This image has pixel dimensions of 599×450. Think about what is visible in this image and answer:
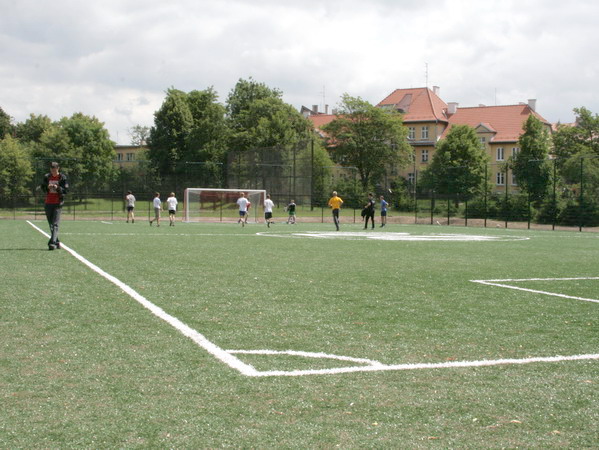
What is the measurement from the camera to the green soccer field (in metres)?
3.48

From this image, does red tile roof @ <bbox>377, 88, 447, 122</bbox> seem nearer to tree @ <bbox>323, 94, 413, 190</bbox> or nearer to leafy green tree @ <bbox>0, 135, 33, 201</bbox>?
tree @ <bbox>323, 94, 413, 190</bbox>

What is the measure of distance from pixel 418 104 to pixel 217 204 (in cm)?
5690

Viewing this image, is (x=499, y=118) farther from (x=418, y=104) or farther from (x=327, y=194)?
(x=327, y=194)

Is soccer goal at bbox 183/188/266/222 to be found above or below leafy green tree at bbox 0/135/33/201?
below

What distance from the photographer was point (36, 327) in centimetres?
603

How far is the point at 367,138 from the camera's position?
83.4 m

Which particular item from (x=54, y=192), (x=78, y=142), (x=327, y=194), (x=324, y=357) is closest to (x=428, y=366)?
(x=324, y=357)

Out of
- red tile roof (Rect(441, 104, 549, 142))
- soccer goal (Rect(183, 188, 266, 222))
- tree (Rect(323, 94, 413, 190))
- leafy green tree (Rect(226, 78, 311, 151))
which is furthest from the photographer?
red tile roof (Rect(441, 104, 549, 142))

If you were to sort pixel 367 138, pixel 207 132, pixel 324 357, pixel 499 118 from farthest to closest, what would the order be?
pixel 499 118
pixel 367 138
pixel 207 132
pixel 324 357

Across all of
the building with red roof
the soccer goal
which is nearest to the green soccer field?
the soccer goal

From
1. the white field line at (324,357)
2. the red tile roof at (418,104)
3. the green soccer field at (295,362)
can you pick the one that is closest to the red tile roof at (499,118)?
the red tile roof at (418,104)

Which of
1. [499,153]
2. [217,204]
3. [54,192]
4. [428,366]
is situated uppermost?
[499,153]

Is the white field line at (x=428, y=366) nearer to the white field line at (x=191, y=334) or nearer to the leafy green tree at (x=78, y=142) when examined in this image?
the white field line at (x=191, y=334)

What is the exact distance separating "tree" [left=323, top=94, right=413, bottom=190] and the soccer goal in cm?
3687
